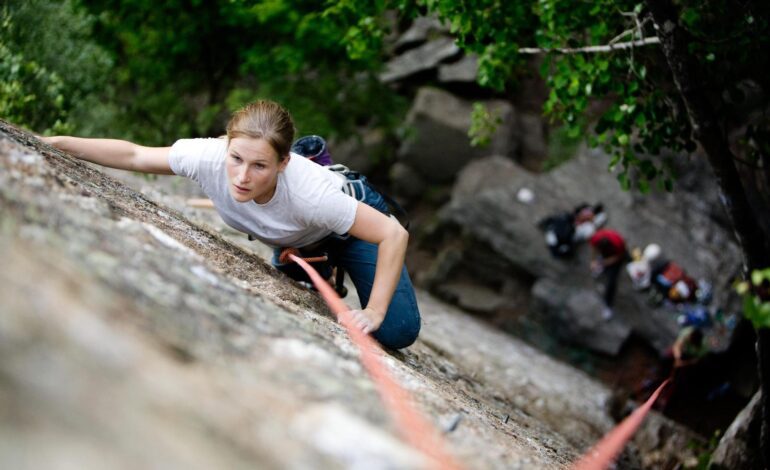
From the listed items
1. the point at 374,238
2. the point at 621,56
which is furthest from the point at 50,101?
the point at 621,56

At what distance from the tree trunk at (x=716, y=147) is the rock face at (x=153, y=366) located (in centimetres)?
361

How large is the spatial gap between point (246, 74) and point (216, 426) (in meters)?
14.9

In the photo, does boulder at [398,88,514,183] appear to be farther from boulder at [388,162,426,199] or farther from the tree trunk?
the tree trunk

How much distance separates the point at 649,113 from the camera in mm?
6152

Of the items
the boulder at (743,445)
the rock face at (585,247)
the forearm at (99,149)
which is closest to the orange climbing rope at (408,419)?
the forearm at (99,149)

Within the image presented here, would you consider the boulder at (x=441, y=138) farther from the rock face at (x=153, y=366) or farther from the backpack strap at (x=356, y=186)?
the rock face at (x=153, y=366)

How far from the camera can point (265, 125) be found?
3893mm

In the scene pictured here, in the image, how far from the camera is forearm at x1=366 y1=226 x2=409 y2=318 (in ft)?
13.1

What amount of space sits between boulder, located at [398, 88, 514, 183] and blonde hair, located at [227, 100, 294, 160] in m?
14.9

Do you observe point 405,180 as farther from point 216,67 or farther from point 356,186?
point 356,186

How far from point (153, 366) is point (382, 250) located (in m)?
2.34

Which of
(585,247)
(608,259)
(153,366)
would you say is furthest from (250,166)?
(585,247)

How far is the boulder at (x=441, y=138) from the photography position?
19266mm

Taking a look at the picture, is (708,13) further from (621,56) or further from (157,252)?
(157,252)
